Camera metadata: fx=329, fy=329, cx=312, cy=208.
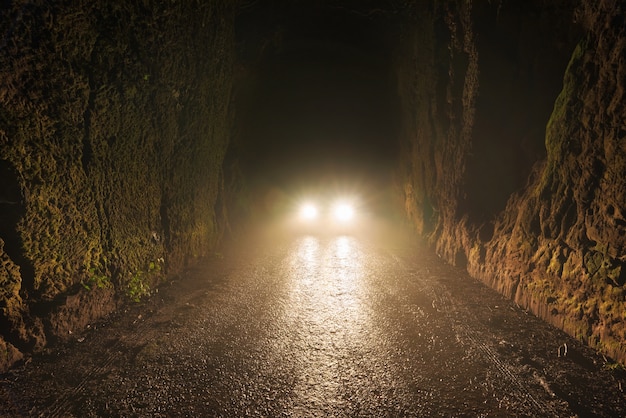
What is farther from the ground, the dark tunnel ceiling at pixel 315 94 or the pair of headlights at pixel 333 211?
the dark tunnel ceiling at pixel 315 94

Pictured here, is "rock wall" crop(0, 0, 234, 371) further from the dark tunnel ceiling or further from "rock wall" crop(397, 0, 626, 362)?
"rock wall" crop(397, 0, 626, 362)

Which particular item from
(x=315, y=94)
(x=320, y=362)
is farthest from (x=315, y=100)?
(x=320, y=362)

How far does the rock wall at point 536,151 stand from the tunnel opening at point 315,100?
4.46m

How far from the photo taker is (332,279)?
7125 mm

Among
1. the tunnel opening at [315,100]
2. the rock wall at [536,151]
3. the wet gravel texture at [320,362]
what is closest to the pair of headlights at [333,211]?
the tunnel opening at [315,100]

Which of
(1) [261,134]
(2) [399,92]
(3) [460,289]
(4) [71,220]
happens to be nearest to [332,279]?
(3) [460,289]

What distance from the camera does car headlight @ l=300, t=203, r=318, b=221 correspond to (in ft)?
67.8

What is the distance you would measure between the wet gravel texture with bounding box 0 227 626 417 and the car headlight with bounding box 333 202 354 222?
13.2m

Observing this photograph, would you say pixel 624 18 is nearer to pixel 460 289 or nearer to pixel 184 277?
pixel 460 289

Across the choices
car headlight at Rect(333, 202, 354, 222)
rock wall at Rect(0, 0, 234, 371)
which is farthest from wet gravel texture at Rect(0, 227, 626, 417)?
car headlight at Rect(333, 202, 354, 222)

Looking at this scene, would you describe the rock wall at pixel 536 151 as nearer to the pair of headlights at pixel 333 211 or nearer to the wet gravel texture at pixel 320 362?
the wet gravel texture at pixel 320 362

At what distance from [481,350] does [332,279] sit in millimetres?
3462

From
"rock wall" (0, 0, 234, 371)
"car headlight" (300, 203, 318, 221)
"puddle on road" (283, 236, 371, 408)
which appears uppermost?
"rock wall" (0, 0, 234, 371)

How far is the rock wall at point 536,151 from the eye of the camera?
4.09 m
